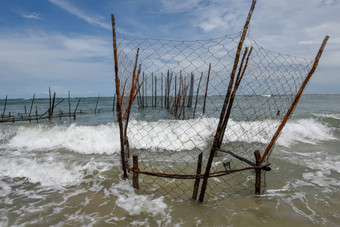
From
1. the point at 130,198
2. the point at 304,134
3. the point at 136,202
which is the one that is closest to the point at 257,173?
the point at 136,202

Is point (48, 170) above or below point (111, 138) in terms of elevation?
below

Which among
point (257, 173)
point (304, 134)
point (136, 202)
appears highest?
point (257, 173)

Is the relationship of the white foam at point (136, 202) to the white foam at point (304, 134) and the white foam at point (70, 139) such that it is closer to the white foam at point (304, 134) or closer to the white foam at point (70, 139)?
the white foam at point (70, 139)

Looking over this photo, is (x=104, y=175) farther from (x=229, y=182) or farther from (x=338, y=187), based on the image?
(x=338, y=187)

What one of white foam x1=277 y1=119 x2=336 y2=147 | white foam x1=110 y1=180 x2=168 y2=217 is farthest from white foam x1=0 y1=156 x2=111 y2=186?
white foam x1=277 y1=119 x2=336 y2=147

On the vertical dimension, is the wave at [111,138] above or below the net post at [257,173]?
below

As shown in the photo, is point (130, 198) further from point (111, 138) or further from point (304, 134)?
point (304, 134)

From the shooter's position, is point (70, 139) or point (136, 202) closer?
point (136, 202)

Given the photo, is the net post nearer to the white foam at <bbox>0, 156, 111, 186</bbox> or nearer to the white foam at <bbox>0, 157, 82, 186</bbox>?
the white foam at <bbox>0, 156, 111, 186</bbox>

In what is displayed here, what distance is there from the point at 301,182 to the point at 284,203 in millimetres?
1302

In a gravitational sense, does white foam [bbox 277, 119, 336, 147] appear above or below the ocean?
above

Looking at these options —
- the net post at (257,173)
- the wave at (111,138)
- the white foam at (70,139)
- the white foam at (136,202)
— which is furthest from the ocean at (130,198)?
the wave at (111,138)

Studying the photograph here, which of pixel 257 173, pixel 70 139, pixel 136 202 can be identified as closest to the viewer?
pixel 257 173

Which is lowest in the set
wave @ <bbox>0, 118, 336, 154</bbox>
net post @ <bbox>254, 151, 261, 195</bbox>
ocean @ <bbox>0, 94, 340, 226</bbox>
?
ocean @ <bbox>0, 94, 340, 226</bbox>
